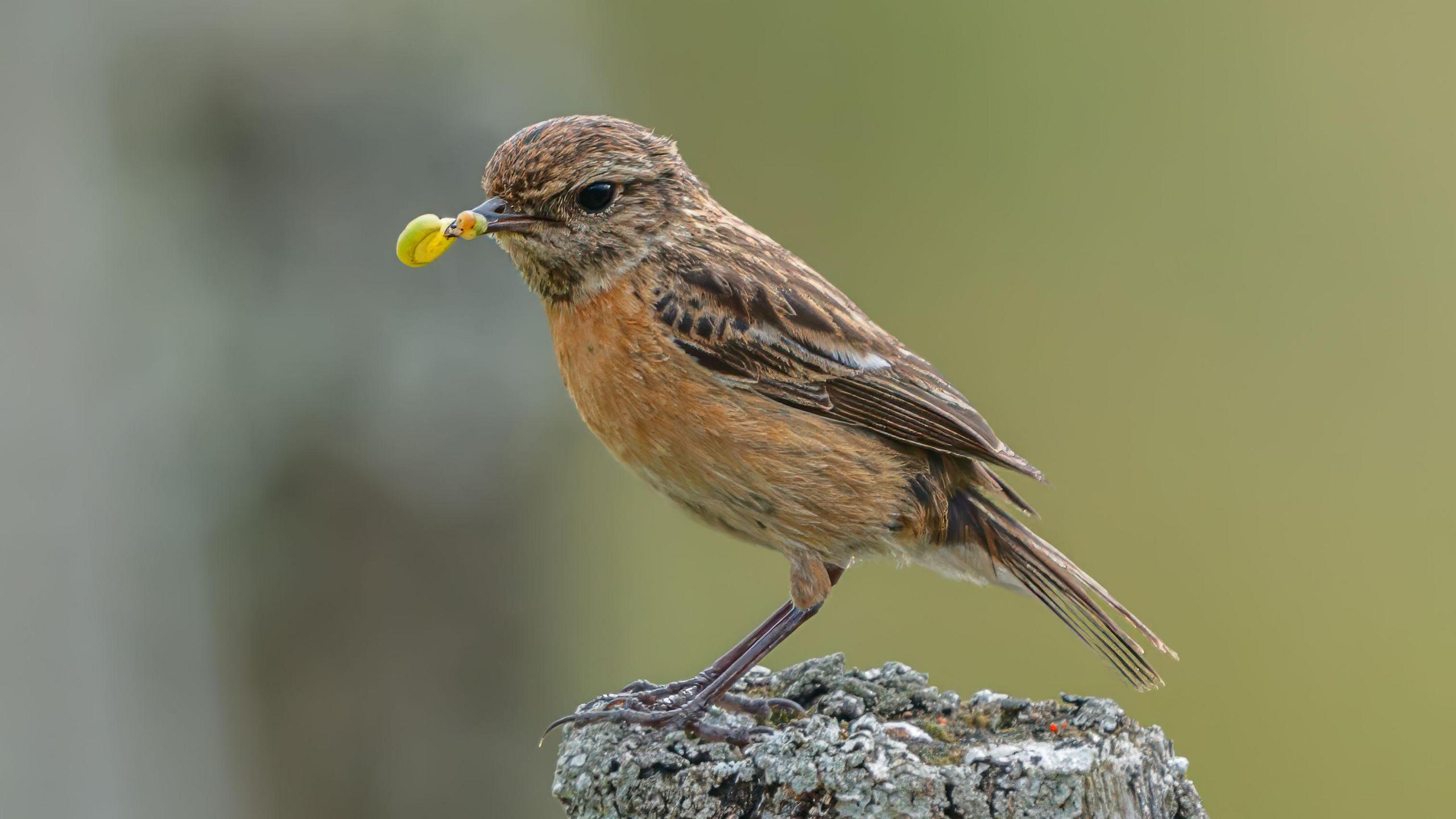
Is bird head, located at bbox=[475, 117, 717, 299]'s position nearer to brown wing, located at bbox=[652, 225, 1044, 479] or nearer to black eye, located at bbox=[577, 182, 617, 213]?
black eye, located at bbox=[577, 182, 617, 213]

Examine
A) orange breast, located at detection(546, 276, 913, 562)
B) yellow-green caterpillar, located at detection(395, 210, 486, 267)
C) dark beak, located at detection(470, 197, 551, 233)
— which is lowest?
orange breast, located at detection(546, 276, 913, 562)

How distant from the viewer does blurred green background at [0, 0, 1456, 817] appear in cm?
516

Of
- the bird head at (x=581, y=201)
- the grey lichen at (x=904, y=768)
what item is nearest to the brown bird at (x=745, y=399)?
the bird head at (x=581, y=201)

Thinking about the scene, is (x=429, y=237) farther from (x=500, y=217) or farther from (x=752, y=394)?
(x=752, y=394)

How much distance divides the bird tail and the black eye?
1.46 metres

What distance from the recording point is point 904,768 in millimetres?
3326

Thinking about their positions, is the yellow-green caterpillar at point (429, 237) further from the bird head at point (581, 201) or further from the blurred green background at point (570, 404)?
the blurred green background at point (570, 404)

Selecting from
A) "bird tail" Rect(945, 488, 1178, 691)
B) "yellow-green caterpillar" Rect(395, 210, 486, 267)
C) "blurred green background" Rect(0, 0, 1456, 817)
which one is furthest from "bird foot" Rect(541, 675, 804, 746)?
"blurred green background" Rect(0, 0, 1456, 817)

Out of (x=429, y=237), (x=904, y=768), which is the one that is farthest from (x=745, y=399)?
(x=904, y=768)

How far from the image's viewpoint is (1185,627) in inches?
312

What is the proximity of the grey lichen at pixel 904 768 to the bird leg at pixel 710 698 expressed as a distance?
82mm

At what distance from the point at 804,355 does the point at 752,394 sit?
0.21 meters

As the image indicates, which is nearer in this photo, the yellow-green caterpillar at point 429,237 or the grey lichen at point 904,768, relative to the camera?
the grey lichen at point 904,768

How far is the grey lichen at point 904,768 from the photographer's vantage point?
3318 millimetres
